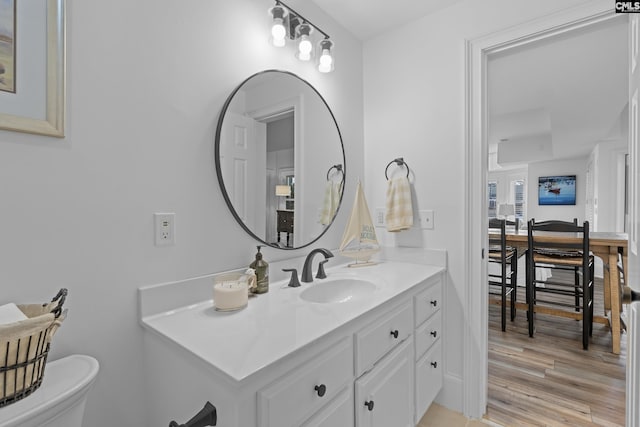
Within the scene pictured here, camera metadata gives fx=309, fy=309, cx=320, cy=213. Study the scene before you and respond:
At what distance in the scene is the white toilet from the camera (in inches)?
24.3

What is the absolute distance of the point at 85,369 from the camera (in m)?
0.81

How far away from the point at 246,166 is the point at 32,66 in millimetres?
725

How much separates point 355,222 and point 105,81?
1354 millimetres

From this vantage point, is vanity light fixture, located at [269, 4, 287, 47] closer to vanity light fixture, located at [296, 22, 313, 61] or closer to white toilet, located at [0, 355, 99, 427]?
vanity light fixture, located at [296, 22, 313, 61]

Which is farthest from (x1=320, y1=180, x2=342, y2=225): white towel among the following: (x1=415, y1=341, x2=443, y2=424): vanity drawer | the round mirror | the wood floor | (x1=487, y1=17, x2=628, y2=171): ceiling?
the wood floor

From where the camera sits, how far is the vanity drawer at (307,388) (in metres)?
0.75

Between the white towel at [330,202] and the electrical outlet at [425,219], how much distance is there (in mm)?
512

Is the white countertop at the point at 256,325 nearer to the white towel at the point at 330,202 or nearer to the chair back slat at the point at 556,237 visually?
the white towel at the point at 330,202

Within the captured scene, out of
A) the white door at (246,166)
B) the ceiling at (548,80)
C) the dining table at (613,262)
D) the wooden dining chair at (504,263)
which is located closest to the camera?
the white door at (246,166)

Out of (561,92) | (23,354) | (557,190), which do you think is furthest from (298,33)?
(557,190)

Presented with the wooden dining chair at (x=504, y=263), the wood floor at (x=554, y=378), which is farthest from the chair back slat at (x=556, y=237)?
the wood floor at (x=554, y=378)

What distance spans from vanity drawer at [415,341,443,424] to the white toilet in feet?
4.21

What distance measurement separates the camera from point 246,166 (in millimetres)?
1370

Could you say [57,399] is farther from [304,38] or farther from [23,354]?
[304,38]
